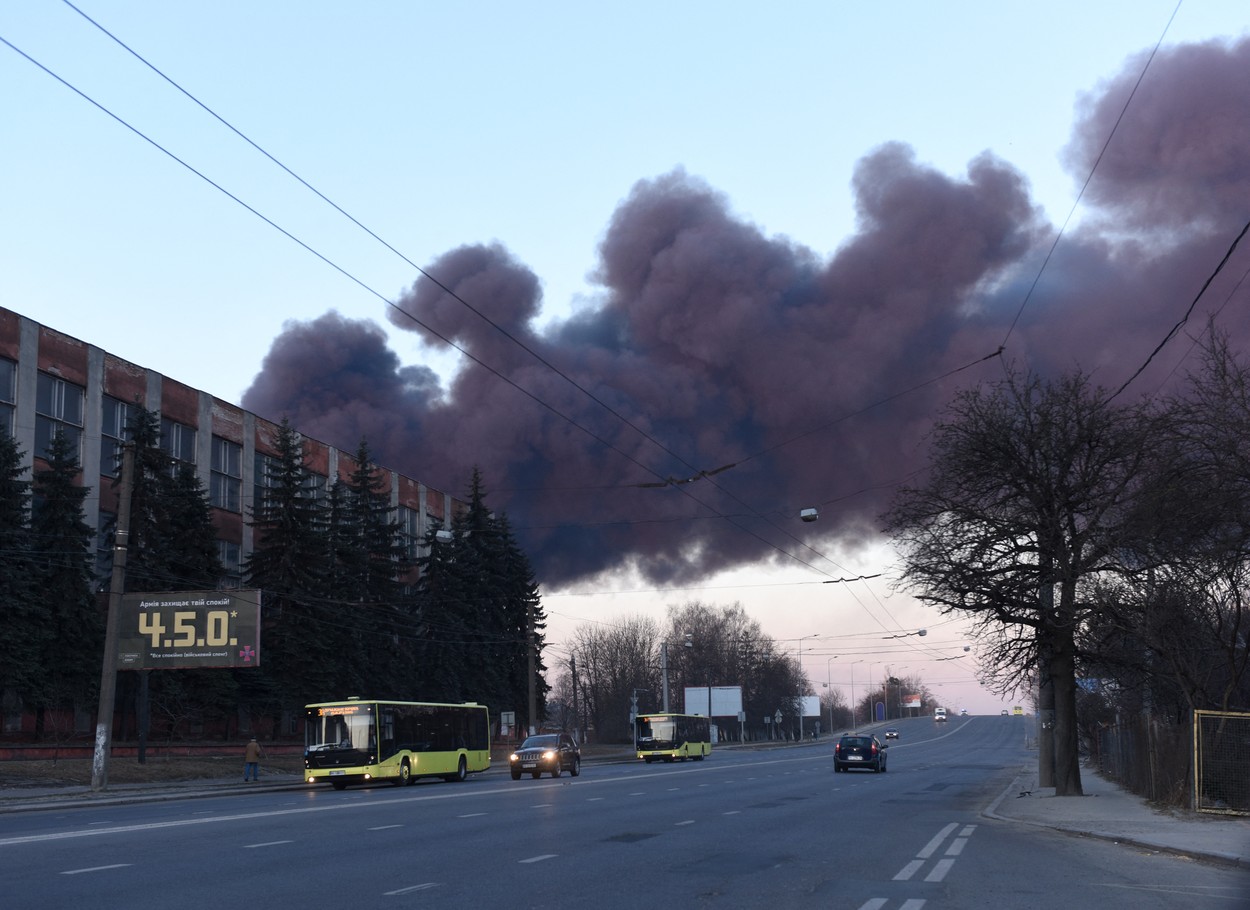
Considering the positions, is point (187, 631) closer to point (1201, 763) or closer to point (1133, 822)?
point (1133, 822)

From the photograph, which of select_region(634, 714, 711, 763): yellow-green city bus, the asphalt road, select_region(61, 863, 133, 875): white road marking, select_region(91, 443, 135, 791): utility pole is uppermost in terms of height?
select_region(91, 443, 135, 791): utility pole

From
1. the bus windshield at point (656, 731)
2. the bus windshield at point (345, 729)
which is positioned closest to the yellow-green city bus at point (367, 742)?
the bus windshield at point (345, 729)

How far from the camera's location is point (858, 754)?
46.7 m

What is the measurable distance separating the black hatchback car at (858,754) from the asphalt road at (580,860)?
20834mm

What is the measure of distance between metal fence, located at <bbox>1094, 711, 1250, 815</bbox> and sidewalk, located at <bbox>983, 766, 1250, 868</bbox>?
47cm

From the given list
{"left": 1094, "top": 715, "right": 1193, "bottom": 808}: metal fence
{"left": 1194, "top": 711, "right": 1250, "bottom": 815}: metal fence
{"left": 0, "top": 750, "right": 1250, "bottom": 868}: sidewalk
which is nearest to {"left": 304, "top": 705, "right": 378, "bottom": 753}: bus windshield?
{"left": 0, "top": 750, "right": 1250, "bottom": 868}: sidewalk

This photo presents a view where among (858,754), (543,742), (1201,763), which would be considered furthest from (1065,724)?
(543,742)

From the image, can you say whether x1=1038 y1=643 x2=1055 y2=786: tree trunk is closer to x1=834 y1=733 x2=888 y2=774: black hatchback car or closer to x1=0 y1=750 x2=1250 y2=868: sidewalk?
x1=0 y1=750 x2=1250 y2=868: sidewalk

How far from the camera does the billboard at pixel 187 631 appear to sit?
4081 cm

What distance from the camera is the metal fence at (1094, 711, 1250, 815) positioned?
816 inches

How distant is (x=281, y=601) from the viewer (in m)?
53.8

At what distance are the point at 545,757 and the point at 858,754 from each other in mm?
12094

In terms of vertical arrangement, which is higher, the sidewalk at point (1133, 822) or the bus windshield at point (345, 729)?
the bus windshield at point (345, 729)

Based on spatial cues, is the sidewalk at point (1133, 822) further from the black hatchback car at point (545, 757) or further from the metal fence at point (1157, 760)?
the black hatchback car at point (545, 757)
